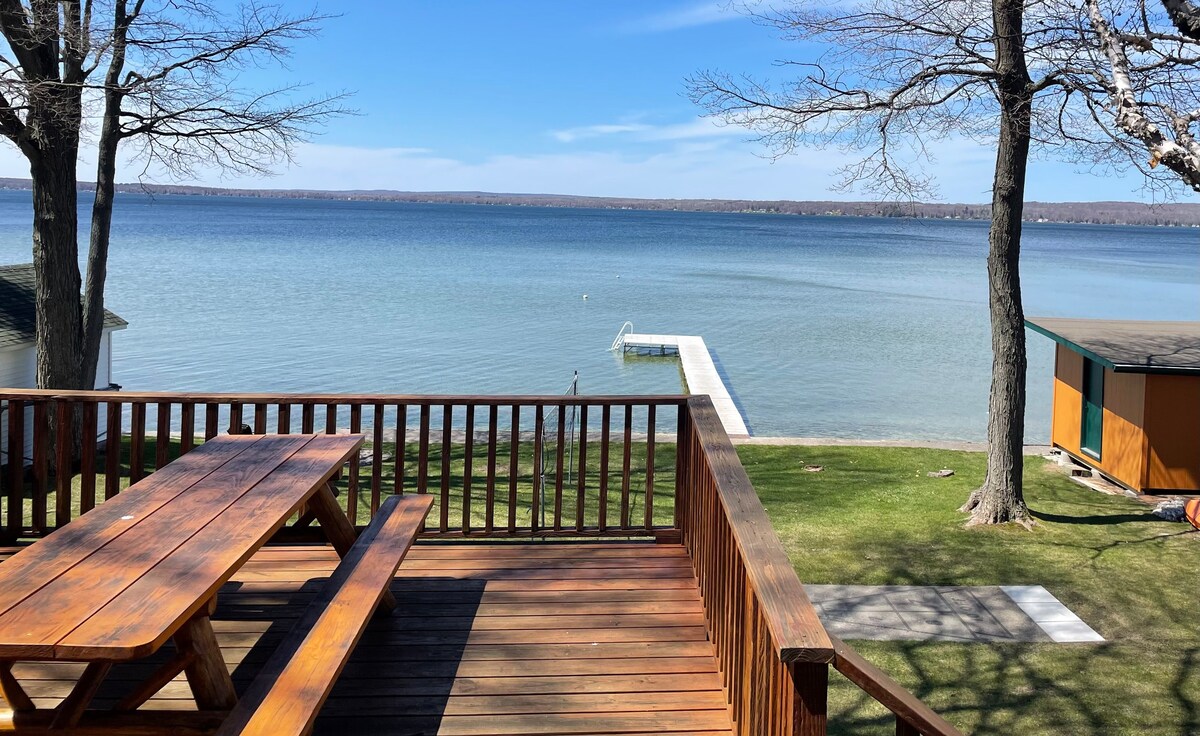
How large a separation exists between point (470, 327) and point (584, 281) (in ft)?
71.6

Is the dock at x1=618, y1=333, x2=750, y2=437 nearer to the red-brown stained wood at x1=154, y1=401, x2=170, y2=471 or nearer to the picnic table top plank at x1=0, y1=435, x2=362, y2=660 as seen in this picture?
the red-brown stained wood at x1=154, y1=401, x2=170, y2=471

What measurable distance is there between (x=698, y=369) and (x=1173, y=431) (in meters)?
13.5

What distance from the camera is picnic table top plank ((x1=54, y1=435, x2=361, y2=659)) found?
2389 millimetres

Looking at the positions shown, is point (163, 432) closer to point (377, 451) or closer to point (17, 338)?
point (377, 451)

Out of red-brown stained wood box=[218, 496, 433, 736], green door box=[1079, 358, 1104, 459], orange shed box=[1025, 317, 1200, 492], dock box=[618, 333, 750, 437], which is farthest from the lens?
dock box=[618, 333, 750, 437]

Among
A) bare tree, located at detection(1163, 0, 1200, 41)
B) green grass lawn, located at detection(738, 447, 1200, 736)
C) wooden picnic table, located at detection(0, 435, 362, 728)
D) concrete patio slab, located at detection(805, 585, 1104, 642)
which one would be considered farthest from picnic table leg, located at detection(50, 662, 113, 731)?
bare tree, located at detection(1163, 0, 1200, 41)

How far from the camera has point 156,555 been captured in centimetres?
299

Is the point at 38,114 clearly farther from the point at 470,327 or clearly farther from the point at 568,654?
the point at 470,327

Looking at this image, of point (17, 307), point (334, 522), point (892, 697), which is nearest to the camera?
point (892, 697)

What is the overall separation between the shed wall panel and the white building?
43.9ft

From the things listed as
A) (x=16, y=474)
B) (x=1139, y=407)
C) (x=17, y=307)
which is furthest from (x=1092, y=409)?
(x=17, y=307)

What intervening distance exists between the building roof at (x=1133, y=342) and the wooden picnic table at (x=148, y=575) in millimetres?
9861

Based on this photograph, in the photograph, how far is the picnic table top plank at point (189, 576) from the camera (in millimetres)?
2389

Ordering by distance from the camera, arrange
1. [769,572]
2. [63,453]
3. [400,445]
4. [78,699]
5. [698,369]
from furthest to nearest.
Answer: [698,369] → [63,453] → [400,445] → [78,699] → [769,572]
